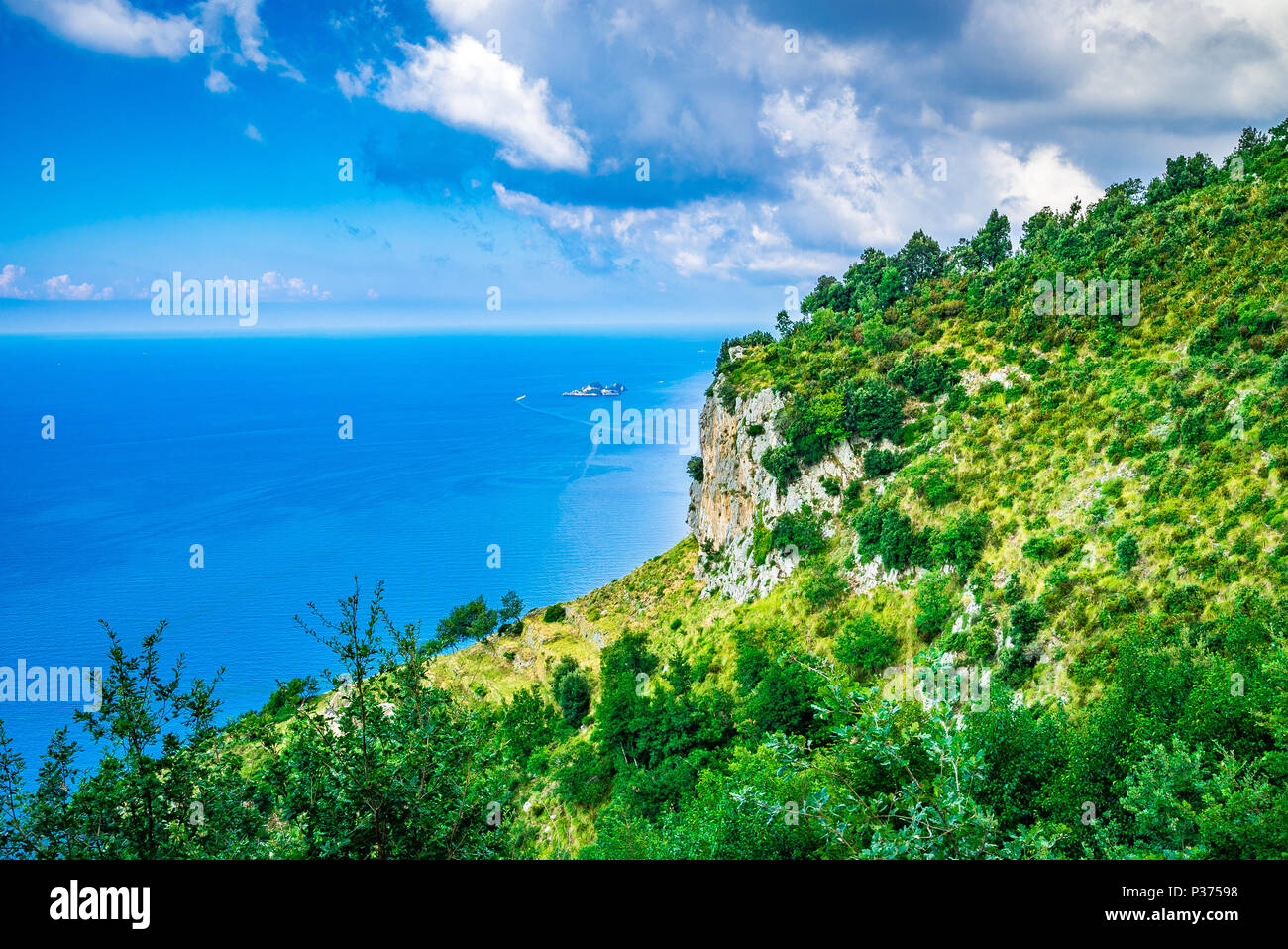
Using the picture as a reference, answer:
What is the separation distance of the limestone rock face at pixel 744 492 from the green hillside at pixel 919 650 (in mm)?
923

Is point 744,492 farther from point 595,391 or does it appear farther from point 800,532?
point 595,391

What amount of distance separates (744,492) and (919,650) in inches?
746

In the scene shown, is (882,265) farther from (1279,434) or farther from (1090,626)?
(1090,626)

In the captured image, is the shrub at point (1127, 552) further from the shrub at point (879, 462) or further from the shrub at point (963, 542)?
the shrub at point (879, 462)

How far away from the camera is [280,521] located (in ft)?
298

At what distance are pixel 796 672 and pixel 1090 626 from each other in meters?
9.29

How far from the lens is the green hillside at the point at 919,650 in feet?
26.6

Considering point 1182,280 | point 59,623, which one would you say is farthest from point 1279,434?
point 59,623

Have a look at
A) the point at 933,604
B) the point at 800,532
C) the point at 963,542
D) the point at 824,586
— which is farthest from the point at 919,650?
the point at 800,532

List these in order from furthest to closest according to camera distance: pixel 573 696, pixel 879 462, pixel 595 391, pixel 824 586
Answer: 1. pixel 595 391
2. pixel 573 696
3. pixel 879 462
4. pixel 824 586

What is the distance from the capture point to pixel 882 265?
51.2m

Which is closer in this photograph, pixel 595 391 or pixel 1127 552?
pixel 1127 552

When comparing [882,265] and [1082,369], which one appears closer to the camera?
[1082,369]
